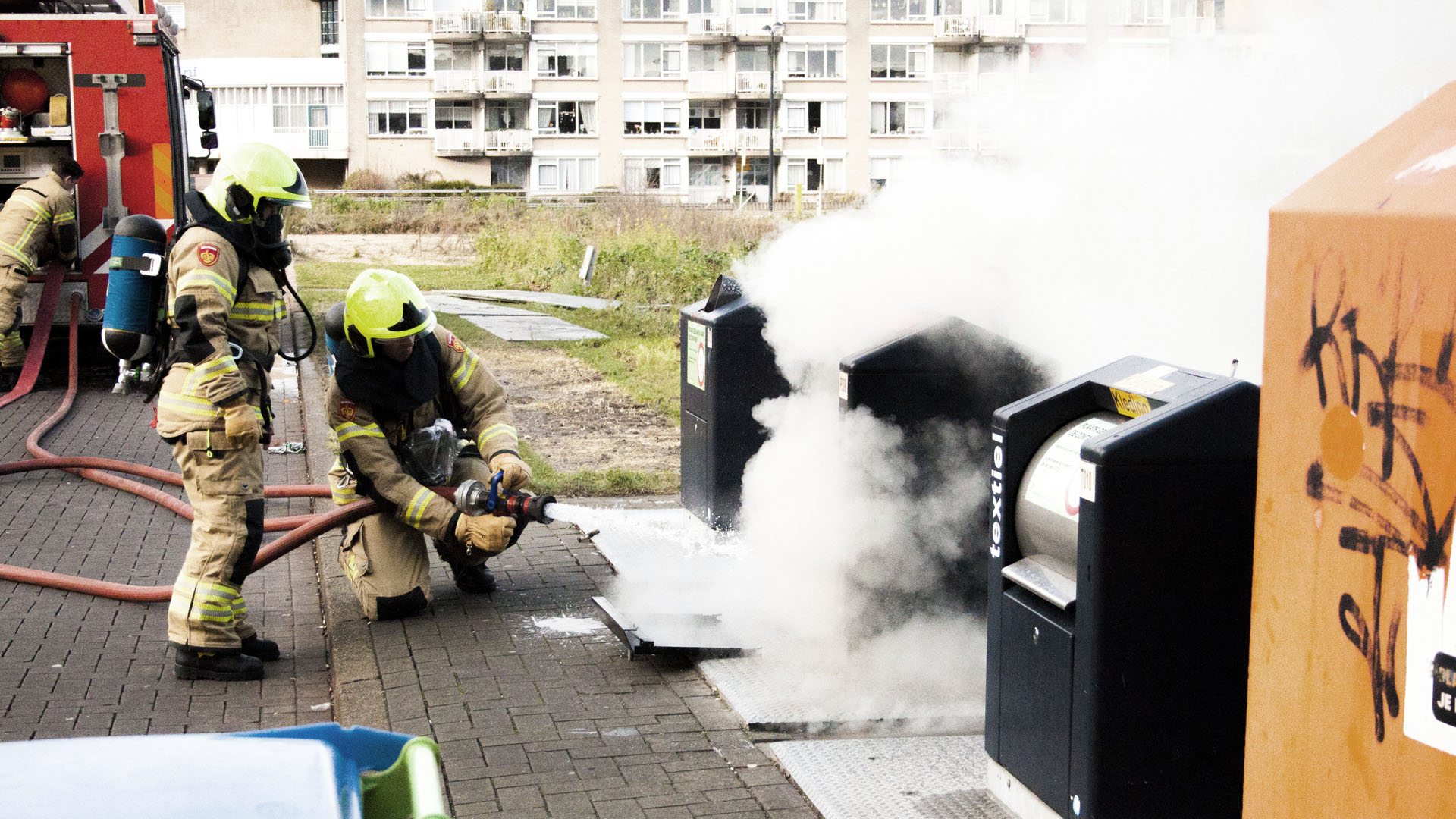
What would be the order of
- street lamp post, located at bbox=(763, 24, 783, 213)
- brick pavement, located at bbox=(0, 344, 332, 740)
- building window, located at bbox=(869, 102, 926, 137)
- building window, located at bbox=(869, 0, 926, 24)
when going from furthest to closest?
building window, located at bbox=(869, 102, 926, 137) → building window, located at bbox=(869, 0, 926, 24) → street lamp post, located at bbox=(763, 24, 783, 213) → brick pavement, located at bbox=(0, 344, 332, 740)

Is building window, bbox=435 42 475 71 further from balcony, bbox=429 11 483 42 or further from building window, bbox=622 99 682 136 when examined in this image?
building window, bbox=622 99 682 136

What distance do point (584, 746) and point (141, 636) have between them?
244cm

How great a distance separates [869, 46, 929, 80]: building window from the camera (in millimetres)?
59375

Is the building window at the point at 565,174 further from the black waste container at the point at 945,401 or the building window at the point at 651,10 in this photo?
the black waste container at the point at 945,401

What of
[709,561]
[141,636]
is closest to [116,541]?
[141,636]

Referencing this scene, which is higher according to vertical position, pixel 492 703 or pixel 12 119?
pixel 12 119

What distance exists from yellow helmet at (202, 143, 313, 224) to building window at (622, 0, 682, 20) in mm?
56830

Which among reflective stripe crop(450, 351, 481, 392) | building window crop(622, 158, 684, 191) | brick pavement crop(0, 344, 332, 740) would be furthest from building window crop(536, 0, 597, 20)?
reflective stripe crop(450, 351, 481, 392)

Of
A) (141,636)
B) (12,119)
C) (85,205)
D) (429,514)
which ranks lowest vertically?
(141,636)

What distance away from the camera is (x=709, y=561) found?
6.13 meters

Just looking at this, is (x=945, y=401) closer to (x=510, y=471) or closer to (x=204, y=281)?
(x=510, y=471)

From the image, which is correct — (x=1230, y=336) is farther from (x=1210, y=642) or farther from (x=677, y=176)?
(x=677, y=176)

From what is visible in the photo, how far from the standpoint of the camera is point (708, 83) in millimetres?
60531

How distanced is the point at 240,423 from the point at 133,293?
0.76 meters
